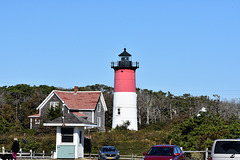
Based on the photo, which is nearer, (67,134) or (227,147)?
(227,147)

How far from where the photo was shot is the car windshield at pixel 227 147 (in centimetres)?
1841

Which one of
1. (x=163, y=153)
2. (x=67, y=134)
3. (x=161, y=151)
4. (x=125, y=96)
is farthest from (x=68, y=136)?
(x=125, y=96)

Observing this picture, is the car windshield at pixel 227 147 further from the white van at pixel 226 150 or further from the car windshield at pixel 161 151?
the car windshield at pixel 161 151

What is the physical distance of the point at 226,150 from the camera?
18.5 metres

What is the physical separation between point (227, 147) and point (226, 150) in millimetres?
159

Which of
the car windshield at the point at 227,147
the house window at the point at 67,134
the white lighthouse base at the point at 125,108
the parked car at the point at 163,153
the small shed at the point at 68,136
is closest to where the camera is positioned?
the car windshield at the point at 227,147

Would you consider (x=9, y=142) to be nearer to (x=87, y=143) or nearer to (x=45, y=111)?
(x=87, y=143)

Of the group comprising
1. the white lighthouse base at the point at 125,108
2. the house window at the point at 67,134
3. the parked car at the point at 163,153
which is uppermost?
the white lighthouse base at the point at 125,108

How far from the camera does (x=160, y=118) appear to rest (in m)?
88.2

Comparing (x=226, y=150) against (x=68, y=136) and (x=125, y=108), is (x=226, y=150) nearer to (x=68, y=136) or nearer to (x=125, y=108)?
(x=68, y=136)

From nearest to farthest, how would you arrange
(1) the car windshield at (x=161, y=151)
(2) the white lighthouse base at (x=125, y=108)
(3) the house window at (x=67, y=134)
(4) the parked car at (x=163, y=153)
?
(4) the parked car at (x=163, y=153) → (1) the car windshield at (x=161, y=151) → (3) the house window at (x=67, y=134) → (2) the white lighthouse base at (x=125, y=108)

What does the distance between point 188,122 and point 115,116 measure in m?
24.1

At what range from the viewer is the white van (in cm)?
1809

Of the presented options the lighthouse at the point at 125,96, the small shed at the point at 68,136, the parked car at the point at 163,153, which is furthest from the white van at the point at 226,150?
the lighthouse at the point at 125,96
